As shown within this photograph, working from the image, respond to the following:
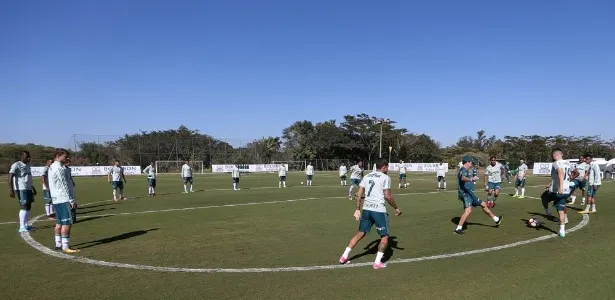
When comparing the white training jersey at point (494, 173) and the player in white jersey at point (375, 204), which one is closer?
the player in white jersey at point (375, 204)

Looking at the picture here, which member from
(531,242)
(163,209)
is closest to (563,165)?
(531,242)

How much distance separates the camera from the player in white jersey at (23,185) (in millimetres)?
10164

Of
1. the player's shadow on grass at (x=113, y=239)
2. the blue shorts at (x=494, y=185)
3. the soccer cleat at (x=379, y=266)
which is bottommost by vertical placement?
the soccer cleat at (x=379, y=266)

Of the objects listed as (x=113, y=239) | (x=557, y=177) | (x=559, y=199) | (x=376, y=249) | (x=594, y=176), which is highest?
(x=557, y=177)

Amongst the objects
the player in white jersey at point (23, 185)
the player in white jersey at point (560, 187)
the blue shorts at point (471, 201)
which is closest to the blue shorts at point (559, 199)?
the player in white jersey at point (560, 187)

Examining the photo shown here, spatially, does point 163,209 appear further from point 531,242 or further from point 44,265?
point 531,242

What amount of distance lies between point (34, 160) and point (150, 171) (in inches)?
1823

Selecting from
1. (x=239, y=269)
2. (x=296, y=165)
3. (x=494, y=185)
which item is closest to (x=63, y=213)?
(x=239, y=269)

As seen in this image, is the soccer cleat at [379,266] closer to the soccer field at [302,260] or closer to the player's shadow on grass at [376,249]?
the soccer field at [302,260]

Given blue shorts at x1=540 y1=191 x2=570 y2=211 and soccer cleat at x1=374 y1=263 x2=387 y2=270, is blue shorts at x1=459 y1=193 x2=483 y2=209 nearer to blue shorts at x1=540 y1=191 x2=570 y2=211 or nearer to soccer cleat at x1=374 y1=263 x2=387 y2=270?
blue shorts at x1=540 y1=191 x2=570 y2=211

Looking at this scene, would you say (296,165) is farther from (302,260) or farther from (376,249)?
(302,260)

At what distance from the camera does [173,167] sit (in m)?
60.1

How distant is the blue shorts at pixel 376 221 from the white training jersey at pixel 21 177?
9.13 metres

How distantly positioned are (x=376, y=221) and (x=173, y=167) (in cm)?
5729
